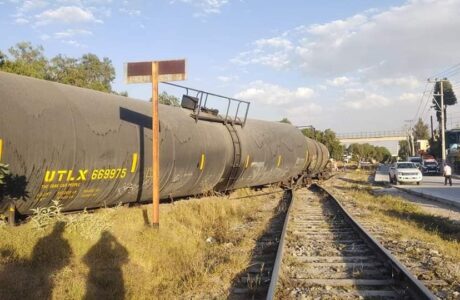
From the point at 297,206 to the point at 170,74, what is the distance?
8973 mm

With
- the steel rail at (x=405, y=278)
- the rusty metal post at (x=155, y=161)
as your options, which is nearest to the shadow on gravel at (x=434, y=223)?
the steel rail at (x=405, y=278)

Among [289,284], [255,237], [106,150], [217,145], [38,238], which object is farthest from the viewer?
[217,145]

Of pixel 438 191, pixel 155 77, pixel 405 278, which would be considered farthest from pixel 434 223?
pixel 438 191

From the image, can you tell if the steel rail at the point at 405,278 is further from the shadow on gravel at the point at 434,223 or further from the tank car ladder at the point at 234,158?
the tank car ladder at the point at 234,158

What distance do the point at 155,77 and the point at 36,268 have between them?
4624 millimetres

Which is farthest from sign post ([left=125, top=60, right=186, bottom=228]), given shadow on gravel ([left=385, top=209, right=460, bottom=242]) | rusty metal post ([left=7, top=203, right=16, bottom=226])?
shadow on gravel ([left=385, top=209, right=460, bottom=242])

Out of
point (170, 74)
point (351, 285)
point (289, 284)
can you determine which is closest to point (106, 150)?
point (170, 74)

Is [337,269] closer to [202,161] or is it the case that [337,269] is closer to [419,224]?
[202,161]

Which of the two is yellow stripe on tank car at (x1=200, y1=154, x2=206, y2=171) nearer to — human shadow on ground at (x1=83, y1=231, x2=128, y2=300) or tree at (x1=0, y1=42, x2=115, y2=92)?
human shadow on ground at (x1=83, y1=231, x2=128, y2=300)

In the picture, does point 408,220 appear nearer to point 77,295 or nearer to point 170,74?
point 170,74

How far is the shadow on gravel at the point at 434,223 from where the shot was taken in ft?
38.3

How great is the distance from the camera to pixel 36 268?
21.1ft

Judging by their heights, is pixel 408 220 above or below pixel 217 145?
below

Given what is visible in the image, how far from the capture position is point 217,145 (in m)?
13.9
